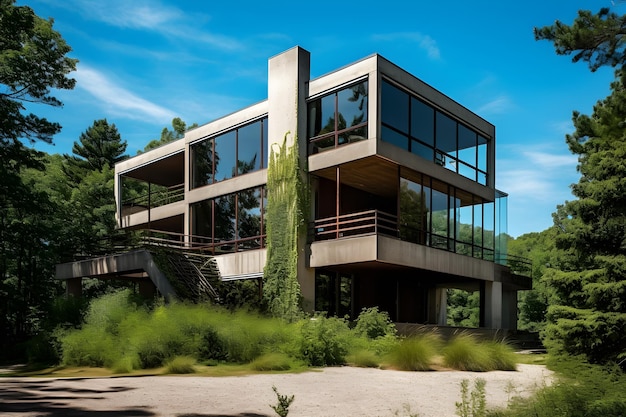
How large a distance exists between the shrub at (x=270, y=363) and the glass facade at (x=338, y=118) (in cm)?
904

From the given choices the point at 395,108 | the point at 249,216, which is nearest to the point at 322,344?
the point at 249,216

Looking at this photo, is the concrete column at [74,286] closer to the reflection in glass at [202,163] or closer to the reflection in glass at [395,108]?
the reflection in glass at [202,163]

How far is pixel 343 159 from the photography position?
67.4 ft

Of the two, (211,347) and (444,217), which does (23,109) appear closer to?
(211,347)

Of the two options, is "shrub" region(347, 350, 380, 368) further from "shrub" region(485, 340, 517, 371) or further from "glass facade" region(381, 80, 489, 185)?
"glass facade" region(381, 80, 489, 185)

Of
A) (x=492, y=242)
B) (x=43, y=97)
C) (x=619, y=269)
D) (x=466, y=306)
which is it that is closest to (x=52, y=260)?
(x=43, y=97)

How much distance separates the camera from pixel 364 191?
24938mm

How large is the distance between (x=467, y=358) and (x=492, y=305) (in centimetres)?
1171

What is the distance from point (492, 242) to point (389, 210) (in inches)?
199

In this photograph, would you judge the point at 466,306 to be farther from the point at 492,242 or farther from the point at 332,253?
the point at 332,253

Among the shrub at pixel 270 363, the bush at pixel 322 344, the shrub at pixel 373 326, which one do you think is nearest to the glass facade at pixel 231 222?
the shrub at pixel 373 326

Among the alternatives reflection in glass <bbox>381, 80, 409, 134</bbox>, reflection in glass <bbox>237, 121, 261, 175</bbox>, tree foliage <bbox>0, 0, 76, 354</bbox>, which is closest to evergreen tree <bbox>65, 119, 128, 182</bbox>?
tree foliage <bbox>0, 0, 76, 354</bbox>

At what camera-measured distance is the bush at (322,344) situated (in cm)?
1491

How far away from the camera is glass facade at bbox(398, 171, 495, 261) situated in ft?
72.7
